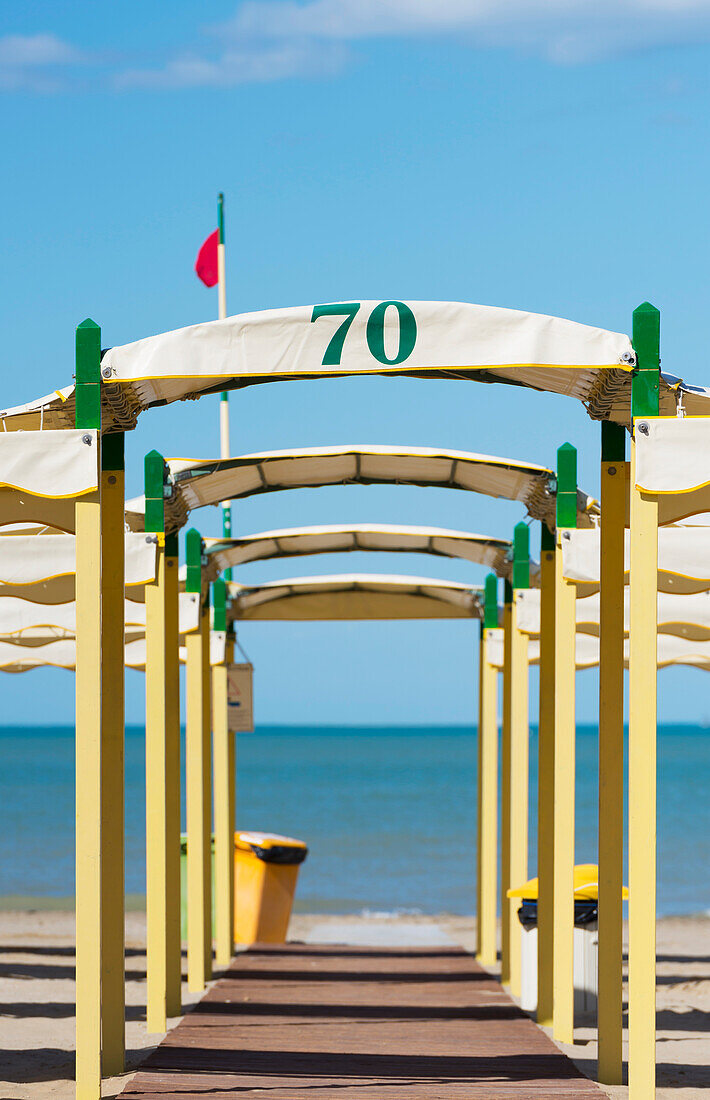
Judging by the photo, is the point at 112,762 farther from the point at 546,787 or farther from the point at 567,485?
the point at 567,485

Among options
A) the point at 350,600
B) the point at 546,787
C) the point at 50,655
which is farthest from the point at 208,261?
the point at 546,787

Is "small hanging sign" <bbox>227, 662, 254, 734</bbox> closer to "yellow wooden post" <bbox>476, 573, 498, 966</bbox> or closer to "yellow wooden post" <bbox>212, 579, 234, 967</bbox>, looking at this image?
"yellow wooden post" <bbox>212, 579, 234, 967</bbox>

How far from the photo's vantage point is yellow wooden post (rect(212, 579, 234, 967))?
1339 centimetres

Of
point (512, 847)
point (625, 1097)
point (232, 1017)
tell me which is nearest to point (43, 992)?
point (232, 1017)

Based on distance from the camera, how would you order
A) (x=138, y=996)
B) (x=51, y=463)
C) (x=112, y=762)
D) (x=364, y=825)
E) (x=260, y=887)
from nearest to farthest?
(x=51, y=463) → (x=112, y=762) → (x=138, y=996) → (x=260, y=887) → (x=364, y=825)

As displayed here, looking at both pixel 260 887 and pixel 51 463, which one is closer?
pixel 51 463

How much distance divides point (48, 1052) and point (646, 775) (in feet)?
14.2

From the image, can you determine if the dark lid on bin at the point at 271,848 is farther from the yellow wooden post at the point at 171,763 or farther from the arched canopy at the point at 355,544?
the yellow wooden post at the point at 171,763

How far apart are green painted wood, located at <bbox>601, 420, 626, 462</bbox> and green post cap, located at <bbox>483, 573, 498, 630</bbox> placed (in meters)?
5.11

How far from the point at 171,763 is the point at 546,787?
2328mm

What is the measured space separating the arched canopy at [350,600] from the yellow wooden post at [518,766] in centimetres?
205

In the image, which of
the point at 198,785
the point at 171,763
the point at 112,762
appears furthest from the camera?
the point at 198,785

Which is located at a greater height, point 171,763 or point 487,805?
point 171,763

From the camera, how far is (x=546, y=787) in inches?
350
